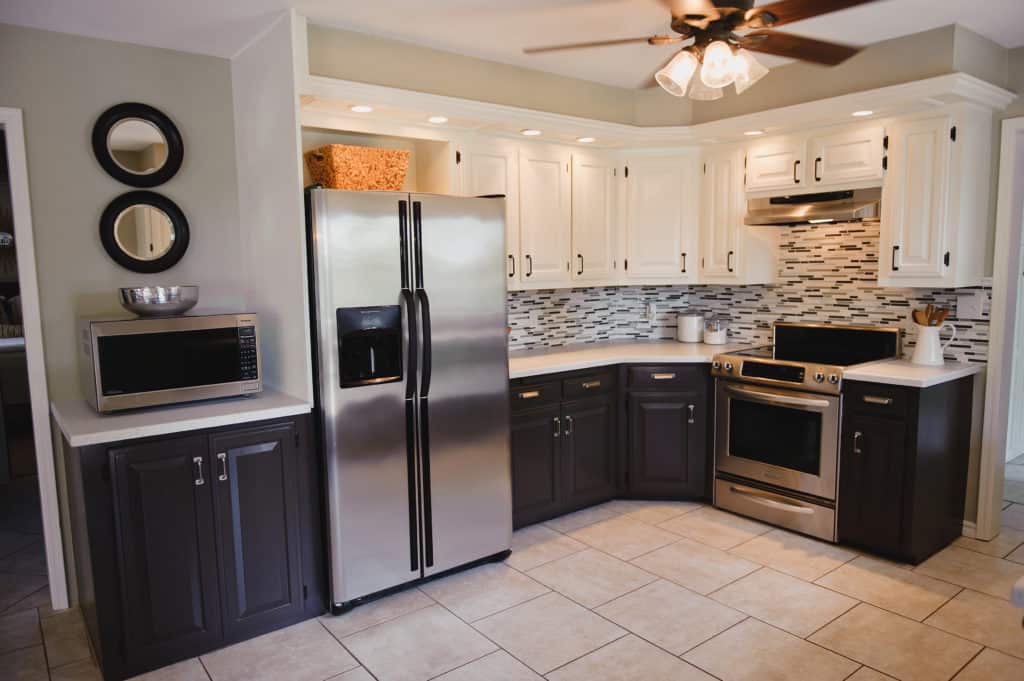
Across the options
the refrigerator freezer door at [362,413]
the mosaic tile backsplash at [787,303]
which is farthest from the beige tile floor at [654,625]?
the mosaic tile backsplash at [787,303]

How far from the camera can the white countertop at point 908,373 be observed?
3.26 metres

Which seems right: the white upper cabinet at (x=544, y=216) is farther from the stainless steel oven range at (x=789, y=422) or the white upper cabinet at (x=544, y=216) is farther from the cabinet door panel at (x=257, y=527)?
the cabinet door panel at (x=257, y=527)

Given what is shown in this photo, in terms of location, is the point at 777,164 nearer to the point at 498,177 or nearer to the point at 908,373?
the point at 908,373

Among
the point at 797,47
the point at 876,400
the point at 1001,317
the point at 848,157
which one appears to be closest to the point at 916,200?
the point at 848,157

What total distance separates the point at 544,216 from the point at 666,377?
118 cm

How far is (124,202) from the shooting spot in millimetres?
3131

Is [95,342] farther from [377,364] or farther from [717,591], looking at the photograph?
[717,591]

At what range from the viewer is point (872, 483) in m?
3.41

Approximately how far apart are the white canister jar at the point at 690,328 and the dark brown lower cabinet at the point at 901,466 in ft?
4.30

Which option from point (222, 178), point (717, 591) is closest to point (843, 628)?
point (717, 591)

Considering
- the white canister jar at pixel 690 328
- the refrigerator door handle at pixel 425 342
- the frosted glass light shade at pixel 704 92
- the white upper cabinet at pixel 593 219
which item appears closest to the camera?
the frosted glass light shade at pixel 704 92

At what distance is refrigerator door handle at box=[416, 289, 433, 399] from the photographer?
10.0ft

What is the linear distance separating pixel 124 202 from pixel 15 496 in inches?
109

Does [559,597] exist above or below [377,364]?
below
